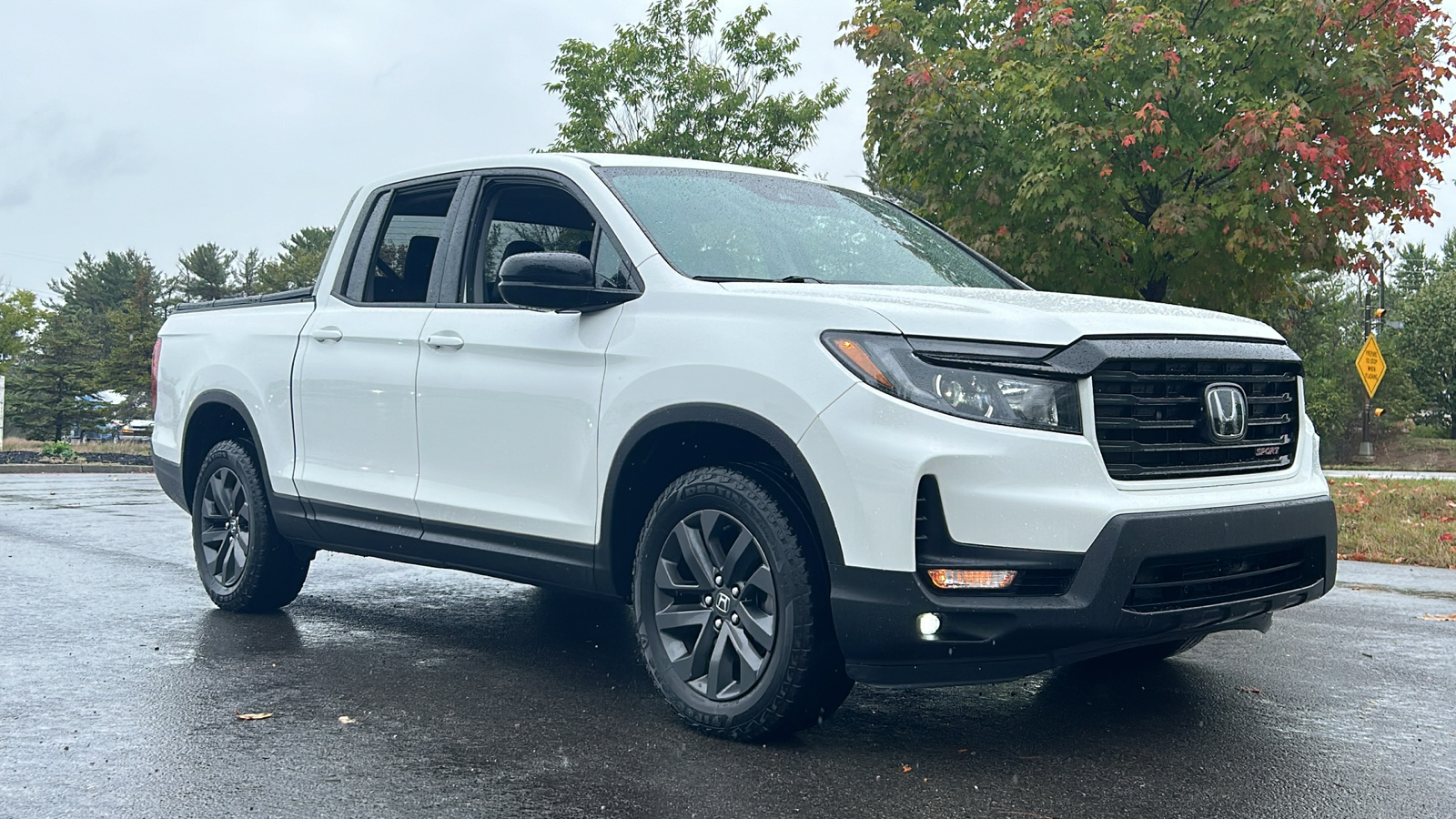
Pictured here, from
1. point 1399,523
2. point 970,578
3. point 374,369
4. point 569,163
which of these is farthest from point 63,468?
point 970,578

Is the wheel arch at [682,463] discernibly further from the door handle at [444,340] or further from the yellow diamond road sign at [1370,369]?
the yellow diamond road sign at [1370,369]

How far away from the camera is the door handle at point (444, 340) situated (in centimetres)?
521

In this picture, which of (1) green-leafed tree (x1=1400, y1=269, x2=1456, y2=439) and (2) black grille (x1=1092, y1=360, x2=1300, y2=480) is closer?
(2) black grille (x1=1092, y1=360, x2=1300, y2=480)

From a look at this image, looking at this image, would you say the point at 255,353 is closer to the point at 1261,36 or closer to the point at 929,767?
the point at 929,767

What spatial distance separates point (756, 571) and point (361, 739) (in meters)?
1.36

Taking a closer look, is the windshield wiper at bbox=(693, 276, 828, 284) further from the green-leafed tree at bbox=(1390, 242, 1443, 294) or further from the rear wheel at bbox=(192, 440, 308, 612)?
the green-leafed tree at bbox=(1390, 242, 1443, 294)

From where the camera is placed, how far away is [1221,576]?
3980 millimetres

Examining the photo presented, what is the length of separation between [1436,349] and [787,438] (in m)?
61.1

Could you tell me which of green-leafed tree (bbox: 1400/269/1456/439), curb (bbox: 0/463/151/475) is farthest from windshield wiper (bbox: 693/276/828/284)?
green-leafed tree (bbox: 1400/269/1456/439)

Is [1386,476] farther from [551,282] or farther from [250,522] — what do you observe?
[551,282]

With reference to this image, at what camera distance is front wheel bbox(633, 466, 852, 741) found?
13.1 ft

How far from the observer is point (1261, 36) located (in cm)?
1250

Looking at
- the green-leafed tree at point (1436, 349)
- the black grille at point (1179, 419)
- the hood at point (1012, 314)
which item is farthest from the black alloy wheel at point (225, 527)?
the green-leafed tree at point (1436, 349)

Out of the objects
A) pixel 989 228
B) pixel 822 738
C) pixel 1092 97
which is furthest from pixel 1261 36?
pixel 822 738
